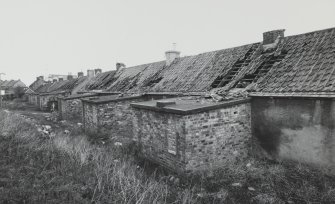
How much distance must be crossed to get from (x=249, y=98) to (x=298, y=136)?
2129mm

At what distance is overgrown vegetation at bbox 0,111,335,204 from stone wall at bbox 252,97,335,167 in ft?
1.51

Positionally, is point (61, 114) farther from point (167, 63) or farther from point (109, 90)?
point (167, 63)

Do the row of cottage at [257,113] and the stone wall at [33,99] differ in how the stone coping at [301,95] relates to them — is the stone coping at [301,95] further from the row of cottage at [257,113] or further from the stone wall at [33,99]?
the stone wall at [33,99]

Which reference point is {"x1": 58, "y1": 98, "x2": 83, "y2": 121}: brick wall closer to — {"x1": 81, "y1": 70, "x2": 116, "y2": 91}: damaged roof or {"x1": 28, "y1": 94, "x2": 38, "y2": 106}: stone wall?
{"x1": 81, "y1": 70, "x2": 116, "y2": 91}: damaged roof

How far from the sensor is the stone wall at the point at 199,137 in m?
8.51

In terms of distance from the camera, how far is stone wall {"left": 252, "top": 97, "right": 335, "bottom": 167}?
7695 millimetres

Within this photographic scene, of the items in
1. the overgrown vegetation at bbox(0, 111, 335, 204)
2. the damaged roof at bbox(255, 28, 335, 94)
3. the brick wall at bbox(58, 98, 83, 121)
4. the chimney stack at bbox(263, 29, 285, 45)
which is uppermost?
the chimney stack at bbox(263, 29, 285, 45)

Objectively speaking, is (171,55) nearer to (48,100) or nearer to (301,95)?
(301,95)

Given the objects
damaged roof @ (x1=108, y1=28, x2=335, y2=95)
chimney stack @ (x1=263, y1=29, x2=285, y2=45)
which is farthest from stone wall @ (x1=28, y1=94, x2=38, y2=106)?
chimney stack @ (x1=263, y1=29, x2=285, y2=45)

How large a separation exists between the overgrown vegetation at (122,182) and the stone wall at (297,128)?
459 millimetres

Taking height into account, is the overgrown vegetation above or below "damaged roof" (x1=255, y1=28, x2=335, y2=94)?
below

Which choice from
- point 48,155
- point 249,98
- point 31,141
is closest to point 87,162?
point 48,155

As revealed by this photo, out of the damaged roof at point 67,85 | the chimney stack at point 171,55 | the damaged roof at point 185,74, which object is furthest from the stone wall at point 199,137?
the damaged roof at point 67,85

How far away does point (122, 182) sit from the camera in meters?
6.55
